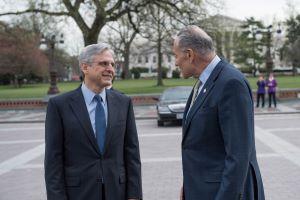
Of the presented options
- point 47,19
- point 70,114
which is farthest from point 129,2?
point 70,114

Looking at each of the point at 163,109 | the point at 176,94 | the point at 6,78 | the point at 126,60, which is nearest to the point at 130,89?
the point at 176,94

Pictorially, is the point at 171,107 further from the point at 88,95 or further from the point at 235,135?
the point at 235,135

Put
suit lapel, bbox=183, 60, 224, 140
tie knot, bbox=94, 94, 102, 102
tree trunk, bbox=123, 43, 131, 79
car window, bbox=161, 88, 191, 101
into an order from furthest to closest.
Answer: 1. tree trunk, bbox=123, 43, 131, 79
2. car window, bbox=161, 88, 191, 101
3. tie knot, bbox=94, 94, 102, 102
4. suit lapel, bbox=183, 60, 224, 140

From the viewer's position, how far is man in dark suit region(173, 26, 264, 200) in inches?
110

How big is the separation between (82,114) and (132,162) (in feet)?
1.83

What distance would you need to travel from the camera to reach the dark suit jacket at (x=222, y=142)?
2787mm

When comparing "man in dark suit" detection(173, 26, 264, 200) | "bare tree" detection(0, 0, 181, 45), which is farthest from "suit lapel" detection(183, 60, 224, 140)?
"bare tree" detection(0, 0, 181, 45)

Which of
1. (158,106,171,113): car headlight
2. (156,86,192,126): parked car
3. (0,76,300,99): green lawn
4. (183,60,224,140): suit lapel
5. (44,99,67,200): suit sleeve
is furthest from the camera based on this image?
(0,76,300,99): green lawn

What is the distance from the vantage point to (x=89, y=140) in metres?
3.45

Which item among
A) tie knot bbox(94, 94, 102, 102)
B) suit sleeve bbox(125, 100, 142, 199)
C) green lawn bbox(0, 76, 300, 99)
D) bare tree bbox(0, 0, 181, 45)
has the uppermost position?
bare tree bbox(0, 0, 181, 45)

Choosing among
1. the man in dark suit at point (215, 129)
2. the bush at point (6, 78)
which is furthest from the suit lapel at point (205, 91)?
the bush at point (6, 78)

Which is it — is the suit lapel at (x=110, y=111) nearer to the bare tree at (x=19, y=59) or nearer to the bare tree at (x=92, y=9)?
the bare tree at (x=92, y=9)

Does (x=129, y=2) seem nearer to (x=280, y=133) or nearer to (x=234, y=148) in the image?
(x=280, y=133)

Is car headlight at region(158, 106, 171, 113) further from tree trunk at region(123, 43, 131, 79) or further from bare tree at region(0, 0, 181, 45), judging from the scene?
tree trunk at region(123, 43, 131, 79)
